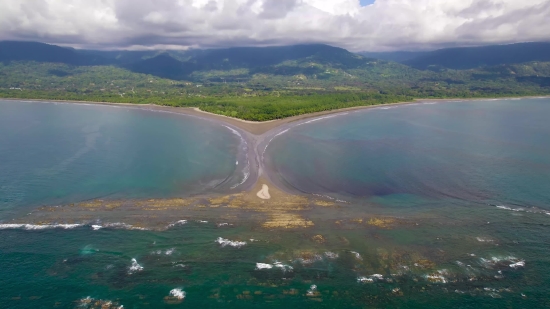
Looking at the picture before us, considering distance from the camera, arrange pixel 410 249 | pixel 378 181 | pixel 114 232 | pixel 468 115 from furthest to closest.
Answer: pixel 468 115 → pixel 378 181 → pixel 114 232 → pixel 410 249

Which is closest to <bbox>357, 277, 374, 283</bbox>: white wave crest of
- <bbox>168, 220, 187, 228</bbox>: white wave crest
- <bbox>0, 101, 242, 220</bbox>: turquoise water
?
<bbox>168, 220, 187, 228</bbox>: white wave crest

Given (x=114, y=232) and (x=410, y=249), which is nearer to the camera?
(x=410, y=249)

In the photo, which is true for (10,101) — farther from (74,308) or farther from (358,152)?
(74,308)

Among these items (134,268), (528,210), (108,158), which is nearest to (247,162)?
(108,158)

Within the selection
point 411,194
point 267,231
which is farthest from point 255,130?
point 267,231

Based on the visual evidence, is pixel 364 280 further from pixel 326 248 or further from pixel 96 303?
pixel 96 303

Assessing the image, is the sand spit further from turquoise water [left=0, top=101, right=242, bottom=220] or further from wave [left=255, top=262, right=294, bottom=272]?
wave [left=255, top=262, right=294, bottom=272]

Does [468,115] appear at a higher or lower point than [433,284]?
higher
